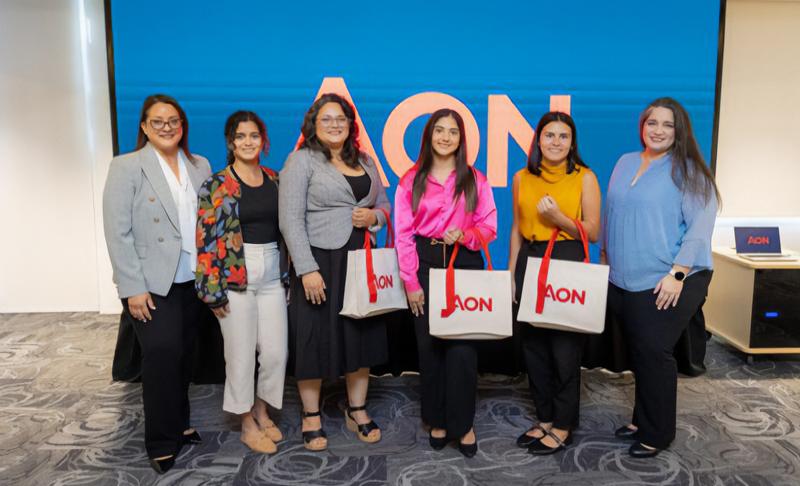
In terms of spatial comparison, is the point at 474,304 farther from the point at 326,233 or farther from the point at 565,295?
the point at 326,233

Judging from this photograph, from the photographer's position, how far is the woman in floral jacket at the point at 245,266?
2.35 meters

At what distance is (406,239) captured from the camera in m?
2.46

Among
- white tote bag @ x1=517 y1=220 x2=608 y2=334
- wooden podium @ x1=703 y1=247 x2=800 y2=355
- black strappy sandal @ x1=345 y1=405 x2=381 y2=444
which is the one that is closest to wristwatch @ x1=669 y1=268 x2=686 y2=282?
white tote bag @ x1=517 y1=220 x2=608 y2=334

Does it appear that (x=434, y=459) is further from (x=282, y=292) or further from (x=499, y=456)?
(x=282, y=292)

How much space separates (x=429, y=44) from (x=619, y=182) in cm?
185

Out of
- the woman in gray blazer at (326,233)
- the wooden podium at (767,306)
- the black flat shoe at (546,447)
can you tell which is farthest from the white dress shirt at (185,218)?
the wooden podium at (767,306)

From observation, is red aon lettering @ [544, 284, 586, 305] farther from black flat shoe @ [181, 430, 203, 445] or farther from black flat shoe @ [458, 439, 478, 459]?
black flat shoe @ [181, 430, 203, 445]

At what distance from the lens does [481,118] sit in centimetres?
389

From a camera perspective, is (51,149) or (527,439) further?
(51,149)

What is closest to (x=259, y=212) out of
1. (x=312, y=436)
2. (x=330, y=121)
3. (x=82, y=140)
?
(x=330, y=121)

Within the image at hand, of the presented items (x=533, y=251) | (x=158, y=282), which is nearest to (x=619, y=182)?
(x=533, y=251)

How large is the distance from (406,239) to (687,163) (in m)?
1.16

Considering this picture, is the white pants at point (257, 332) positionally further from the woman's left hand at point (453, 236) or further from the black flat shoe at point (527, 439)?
the black flat shoe at point (527, 439)

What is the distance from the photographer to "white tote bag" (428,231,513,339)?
2318mm
